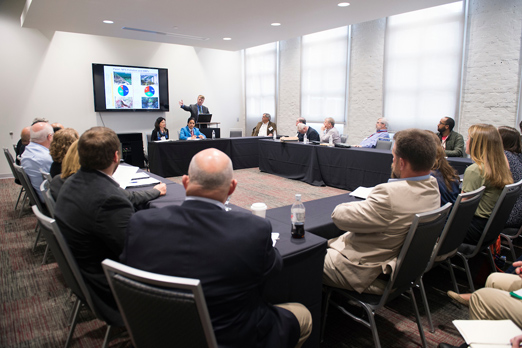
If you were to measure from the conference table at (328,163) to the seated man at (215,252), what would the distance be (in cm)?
420

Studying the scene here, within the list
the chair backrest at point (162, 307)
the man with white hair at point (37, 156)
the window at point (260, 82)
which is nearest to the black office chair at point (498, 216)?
the chair backrest at point (162, 307)

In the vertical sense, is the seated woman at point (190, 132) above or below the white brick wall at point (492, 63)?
below

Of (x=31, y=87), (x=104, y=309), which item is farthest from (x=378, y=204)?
(x=31, y=87)

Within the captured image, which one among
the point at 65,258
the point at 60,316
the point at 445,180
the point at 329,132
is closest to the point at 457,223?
the point at 445,180

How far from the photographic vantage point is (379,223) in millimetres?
1714

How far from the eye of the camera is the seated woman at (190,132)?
24.8ft

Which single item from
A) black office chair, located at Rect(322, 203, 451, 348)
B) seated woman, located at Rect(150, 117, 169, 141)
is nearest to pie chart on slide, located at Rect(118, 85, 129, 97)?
seated woman, located at Rect(150, 117, 169, 141)

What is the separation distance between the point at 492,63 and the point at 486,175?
4.37m

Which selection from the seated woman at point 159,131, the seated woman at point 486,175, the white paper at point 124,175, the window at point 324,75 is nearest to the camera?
the seated woman at point 486,175

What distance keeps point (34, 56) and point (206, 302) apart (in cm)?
869

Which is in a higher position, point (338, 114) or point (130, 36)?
point (130, 36)

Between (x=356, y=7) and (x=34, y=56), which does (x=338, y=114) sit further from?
(x=34, y=56)

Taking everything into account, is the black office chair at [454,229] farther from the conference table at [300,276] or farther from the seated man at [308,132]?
the seated man at [308,132]

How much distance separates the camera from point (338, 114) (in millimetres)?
8328
